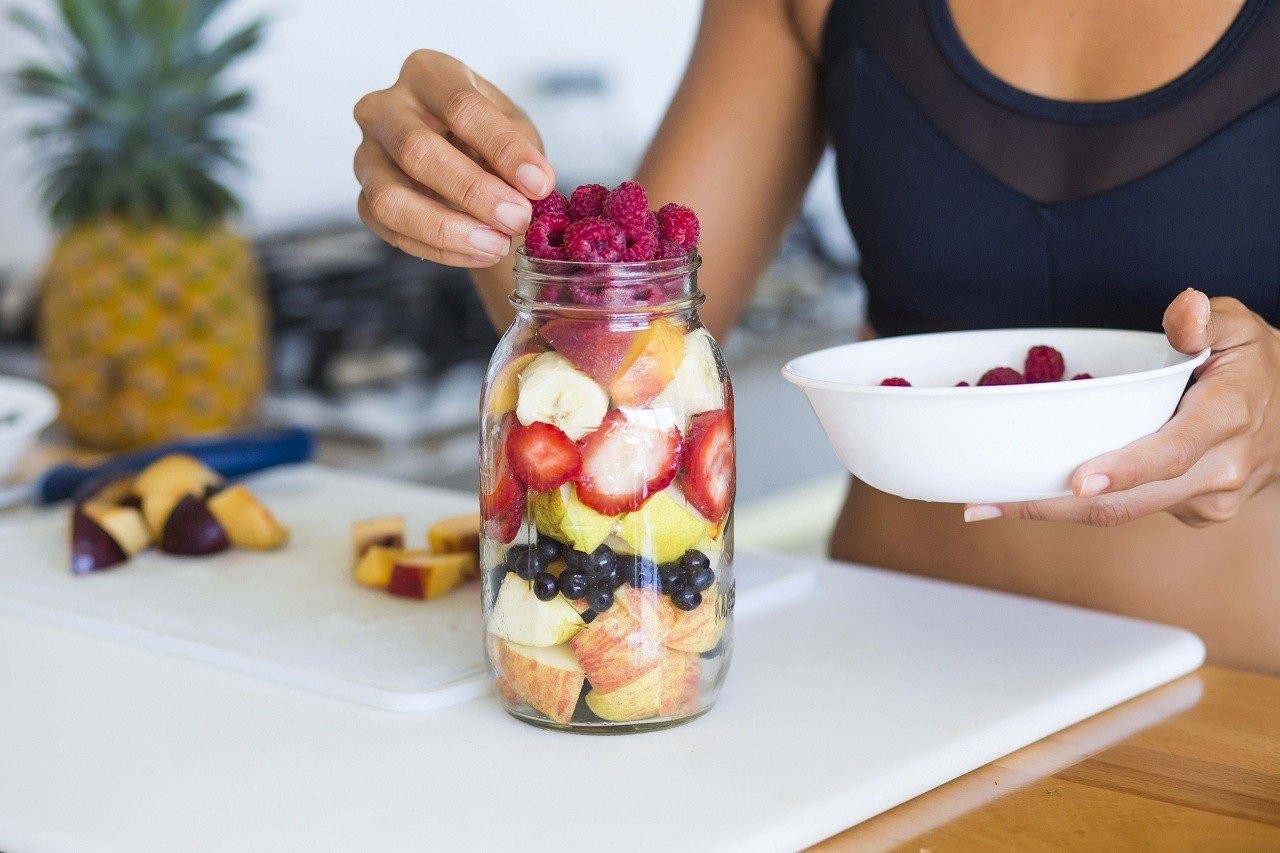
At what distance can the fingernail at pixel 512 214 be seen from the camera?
809mm

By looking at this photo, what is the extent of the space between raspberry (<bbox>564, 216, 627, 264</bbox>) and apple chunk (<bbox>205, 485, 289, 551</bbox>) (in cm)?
50

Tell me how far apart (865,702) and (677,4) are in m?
2.88

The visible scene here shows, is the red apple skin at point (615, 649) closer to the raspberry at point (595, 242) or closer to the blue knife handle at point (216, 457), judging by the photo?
the raspberry at point (595, 242)

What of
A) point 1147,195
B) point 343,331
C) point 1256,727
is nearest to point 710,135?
point 1147,195

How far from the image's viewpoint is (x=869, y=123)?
3.83ft

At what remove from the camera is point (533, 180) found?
2.63 feet

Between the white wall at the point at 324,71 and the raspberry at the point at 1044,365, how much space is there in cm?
227

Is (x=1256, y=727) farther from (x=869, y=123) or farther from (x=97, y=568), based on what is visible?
(x=97, y=568)

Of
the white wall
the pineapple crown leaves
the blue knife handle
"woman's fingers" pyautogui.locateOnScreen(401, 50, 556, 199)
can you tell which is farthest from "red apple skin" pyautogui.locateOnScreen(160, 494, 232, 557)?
the white wall

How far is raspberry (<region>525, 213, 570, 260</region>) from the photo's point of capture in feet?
2.50

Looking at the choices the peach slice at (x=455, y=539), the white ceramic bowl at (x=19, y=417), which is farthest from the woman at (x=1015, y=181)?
the white ceramic bowl at (x=19, y=417)

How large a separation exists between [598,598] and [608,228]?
0.19m

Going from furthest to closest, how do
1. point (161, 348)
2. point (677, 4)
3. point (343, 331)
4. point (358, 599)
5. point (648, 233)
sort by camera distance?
point (677, 4) < point (343, 331) < point (161, 348) < point (358, 599) < point (648, 233)

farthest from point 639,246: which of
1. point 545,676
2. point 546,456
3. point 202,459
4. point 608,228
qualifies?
point 202,459
